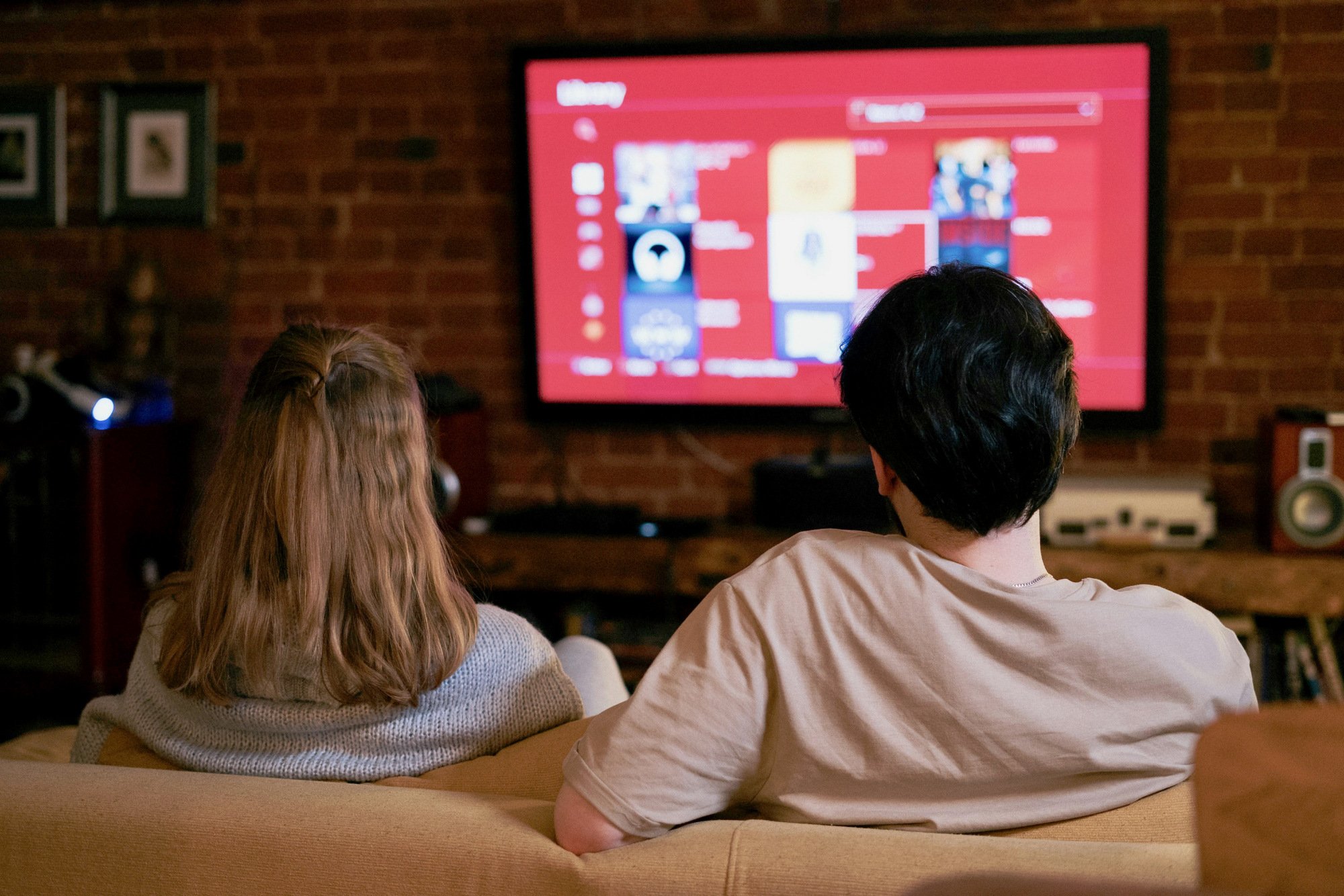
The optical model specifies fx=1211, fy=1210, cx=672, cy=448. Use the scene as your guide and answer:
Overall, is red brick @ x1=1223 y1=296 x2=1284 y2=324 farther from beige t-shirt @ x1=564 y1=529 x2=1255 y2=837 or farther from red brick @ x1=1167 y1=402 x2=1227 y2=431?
beige t-shirt @ x1=564 y1=529 x2=1255 y2=837

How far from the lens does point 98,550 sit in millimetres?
3438

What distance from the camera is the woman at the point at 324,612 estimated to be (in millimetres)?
1240

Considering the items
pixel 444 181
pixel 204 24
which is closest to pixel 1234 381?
pixel 444 181

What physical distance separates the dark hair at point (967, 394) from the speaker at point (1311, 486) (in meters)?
2.14

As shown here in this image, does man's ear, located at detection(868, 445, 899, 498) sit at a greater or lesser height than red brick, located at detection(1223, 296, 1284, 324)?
lesser

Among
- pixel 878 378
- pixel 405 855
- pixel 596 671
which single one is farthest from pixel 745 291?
pixel 405 855

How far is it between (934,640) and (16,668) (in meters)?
3.44

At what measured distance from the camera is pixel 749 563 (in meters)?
3.10

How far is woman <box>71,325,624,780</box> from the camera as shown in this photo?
1240mm

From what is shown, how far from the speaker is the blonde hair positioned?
2.37m

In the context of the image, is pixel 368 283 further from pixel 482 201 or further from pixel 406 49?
pixel 406 49

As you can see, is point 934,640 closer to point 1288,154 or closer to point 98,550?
point 1288,154

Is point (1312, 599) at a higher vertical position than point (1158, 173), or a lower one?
lower

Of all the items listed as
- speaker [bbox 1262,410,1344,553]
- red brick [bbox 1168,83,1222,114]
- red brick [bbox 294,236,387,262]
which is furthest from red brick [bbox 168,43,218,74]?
speaker [bbox 1262,410,1344,553]
